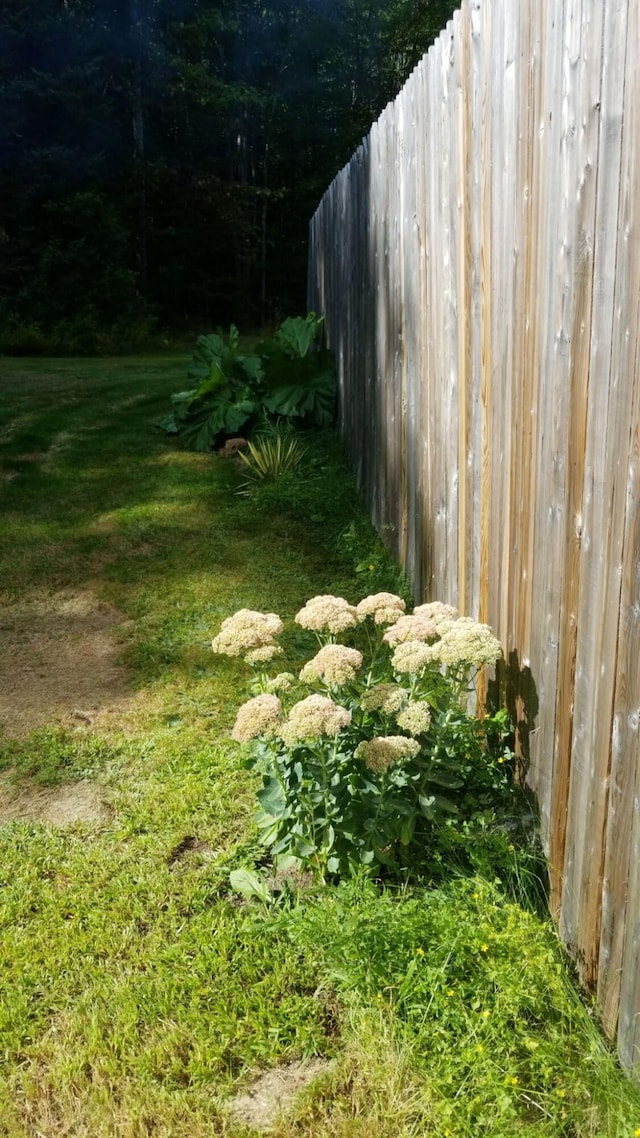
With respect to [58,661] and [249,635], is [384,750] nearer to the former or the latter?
[249,635]

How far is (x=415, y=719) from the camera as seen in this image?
2.47 meters

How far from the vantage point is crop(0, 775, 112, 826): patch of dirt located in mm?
3182

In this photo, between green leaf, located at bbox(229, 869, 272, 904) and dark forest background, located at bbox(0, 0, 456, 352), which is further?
dark forest background, located at bbox(0, 0, 456, 352)

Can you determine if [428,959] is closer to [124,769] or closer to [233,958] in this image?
[233,958]

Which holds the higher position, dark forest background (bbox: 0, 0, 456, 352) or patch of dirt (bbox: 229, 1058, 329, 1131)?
dark forest background (bbox: 0, 0, 456, 352)

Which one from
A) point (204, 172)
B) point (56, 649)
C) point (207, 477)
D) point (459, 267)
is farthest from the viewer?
point (204, 172)

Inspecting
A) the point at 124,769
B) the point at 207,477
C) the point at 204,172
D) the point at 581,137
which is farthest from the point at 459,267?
the point at 204,172

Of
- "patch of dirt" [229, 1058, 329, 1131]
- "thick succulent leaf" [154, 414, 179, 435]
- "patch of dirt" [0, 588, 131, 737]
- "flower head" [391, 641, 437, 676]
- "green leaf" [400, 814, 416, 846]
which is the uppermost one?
"thick succulent leaf" [154, 414, 179, 435]

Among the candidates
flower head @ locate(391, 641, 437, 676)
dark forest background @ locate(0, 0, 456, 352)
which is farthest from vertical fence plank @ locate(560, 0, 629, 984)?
dark forest background @ locate(0, 0, 456, 352)

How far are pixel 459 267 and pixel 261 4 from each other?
27.8 meters

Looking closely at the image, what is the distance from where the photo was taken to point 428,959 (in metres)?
2.17

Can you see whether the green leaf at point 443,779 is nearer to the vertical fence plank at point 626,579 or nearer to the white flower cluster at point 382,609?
the white flower cluster at point 382,609

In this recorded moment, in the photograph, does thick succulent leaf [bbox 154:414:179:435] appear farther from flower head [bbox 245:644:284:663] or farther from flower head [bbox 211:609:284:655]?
flower head [bbox 245:644:284:663]

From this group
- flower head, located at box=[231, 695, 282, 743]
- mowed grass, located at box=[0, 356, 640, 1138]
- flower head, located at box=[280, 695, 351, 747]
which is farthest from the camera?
flower head, located at box=[231, 695, 282, 743]
